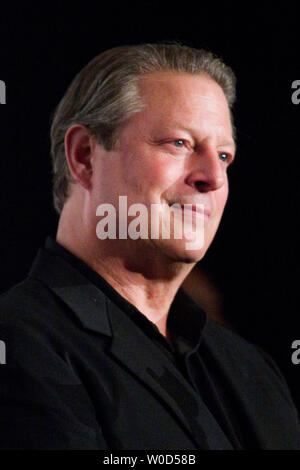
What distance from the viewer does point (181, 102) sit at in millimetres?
1589

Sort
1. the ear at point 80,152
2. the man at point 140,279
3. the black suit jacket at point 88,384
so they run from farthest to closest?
the ear at point 80,152 → the man at point 140,279 → the black suit jacket at point 88,384

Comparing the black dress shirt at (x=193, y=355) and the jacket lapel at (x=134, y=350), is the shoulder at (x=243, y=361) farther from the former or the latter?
the jacket lapel at (x=134, y=350)

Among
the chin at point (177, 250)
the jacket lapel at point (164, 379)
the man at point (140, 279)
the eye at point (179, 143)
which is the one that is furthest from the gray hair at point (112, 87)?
the jacket lapel at point (164, 379)

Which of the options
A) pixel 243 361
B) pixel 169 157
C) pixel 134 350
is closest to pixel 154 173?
pixel 169 157

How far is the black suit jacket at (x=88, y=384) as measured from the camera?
1.22 metres

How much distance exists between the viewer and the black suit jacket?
3.99 ft

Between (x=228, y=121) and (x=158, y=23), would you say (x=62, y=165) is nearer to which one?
(x=228, y=121)

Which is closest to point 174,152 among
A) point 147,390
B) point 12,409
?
point 147,390

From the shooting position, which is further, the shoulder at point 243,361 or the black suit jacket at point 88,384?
the shoulder at point 243,361

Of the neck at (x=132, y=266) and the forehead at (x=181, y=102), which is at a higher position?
the forehead at (x=181, y=102)

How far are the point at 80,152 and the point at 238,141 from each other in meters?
0.75

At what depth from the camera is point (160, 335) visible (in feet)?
5.02

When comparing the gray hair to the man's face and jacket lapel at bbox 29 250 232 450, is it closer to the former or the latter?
the man's face

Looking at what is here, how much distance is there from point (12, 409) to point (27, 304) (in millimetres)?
271
